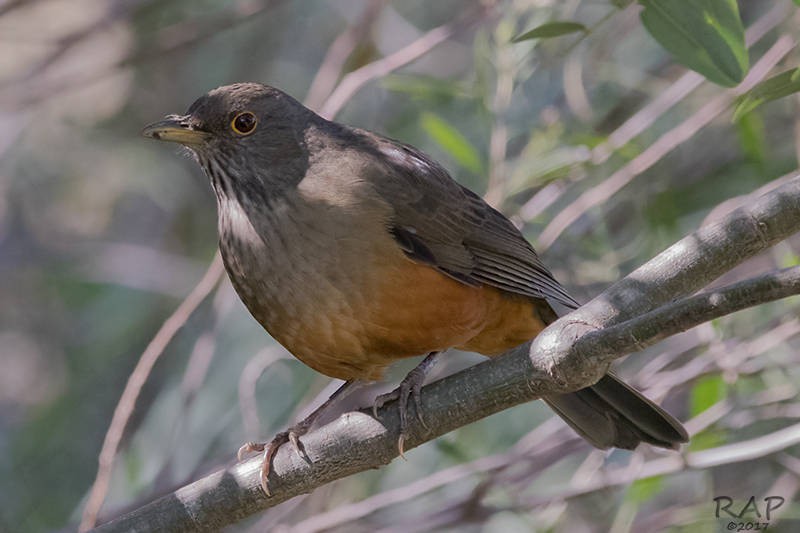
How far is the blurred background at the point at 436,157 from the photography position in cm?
549

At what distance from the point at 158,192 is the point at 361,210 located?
4.06 m

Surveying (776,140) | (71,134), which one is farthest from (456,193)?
(71,134)

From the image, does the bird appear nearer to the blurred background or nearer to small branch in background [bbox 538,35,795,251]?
the blurred background

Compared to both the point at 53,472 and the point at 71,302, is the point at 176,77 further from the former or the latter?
the point at 53,472

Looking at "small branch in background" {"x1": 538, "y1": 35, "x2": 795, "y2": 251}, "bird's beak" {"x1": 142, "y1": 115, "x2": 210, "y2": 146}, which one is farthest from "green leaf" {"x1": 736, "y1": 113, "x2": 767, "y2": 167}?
"bird's beak" {"x1": 142, "y1": 115, "x2": 210, "y2": 146}

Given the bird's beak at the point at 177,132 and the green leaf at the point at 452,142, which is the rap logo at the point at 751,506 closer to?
the green leaf at the point at 452,142

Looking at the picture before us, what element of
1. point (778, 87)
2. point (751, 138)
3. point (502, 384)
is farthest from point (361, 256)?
point (751, 138)

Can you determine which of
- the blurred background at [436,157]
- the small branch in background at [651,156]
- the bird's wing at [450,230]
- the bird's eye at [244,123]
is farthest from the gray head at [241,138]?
the small branch in background at [651,156]

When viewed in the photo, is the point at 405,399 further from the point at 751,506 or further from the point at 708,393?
the point at 751,506

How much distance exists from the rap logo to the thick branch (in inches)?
79.4

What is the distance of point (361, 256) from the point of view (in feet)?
13.9

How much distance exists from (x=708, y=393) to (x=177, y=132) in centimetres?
253

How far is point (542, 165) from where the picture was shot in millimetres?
5371

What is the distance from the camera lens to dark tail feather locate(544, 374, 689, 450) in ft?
14.8
